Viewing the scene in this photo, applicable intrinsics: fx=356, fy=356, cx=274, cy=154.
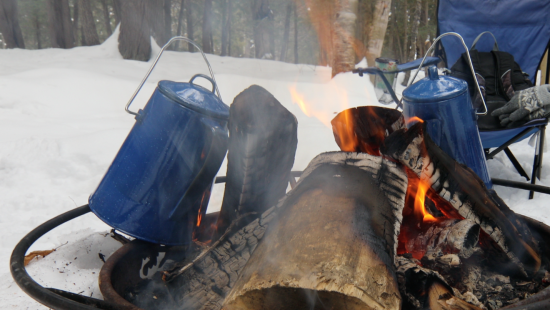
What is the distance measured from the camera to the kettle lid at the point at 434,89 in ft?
6.14

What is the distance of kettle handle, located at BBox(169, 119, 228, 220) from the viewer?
138cm

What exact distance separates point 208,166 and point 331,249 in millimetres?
652

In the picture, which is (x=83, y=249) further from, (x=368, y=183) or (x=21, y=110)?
(x=21, y=110)

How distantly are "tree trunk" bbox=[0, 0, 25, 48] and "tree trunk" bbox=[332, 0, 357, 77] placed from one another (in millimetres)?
10228

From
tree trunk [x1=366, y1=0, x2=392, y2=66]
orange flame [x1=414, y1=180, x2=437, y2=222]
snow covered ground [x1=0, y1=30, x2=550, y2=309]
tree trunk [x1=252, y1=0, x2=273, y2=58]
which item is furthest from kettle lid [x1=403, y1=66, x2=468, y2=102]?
tree trunk [x1=252, y1=0, x2=273, y2=58]

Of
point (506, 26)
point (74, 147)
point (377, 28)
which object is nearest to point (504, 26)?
point (506, 26)

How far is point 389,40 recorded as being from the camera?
2141 cm

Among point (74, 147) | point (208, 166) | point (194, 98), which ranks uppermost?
point (194, 98)

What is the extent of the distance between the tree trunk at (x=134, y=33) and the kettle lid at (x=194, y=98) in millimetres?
7192

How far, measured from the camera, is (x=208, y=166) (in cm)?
139

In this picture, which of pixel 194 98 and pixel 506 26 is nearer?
pixel 194 98

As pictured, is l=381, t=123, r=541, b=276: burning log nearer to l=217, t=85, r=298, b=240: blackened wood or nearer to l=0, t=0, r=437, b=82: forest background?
l=217, t=85, r=298, b=240: blackened wood

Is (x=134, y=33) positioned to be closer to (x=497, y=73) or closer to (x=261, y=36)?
(x=497, y=73)

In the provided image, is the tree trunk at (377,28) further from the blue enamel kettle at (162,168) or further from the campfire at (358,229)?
the blue enamel kettle at (162,168)
